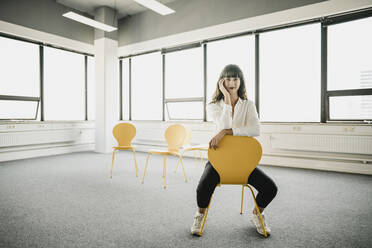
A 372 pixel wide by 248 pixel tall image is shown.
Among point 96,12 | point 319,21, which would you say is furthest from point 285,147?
point 96,12

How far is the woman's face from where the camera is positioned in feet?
6.21

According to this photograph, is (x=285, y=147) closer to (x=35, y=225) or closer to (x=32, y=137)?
(x=35, y=225)

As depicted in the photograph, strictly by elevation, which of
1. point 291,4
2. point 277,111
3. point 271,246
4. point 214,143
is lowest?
point 271,246

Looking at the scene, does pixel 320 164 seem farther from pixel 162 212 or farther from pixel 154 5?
pixel 154 5

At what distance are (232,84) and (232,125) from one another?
1.17 ft

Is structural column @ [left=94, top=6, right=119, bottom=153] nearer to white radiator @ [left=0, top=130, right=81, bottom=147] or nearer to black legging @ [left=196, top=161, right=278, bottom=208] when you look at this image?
white radiator @ [left=0, top=130, right=81, bottom=147]

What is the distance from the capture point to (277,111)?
4664 mm

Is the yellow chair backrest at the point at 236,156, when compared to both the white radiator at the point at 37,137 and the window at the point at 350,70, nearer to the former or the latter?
the window at the point at 350,70

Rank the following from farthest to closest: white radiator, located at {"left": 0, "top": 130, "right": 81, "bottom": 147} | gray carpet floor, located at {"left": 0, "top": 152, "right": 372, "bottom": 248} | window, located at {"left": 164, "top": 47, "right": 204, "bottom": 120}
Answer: window, located at {"left": 164, "top": 47, "right": 204, "bottom": 120} < white radiator, located at {"left": 0, "top": 130, "right": 81, "bottom": 147} < gray carpet floor, located at {"left": 0, "top": 152, "right": 372, "bottom": 248}

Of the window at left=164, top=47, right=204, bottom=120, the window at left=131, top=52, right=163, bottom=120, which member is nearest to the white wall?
the window at left=131, top=52, right=163, bottom=120

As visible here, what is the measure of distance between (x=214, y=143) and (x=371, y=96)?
371cm

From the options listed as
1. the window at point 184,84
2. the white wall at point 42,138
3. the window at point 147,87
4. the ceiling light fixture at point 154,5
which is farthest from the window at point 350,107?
the white wall at point 42,138

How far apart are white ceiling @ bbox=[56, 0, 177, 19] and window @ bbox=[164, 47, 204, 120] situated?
5.15 ft

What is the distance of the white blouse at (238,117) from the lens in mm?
1788
